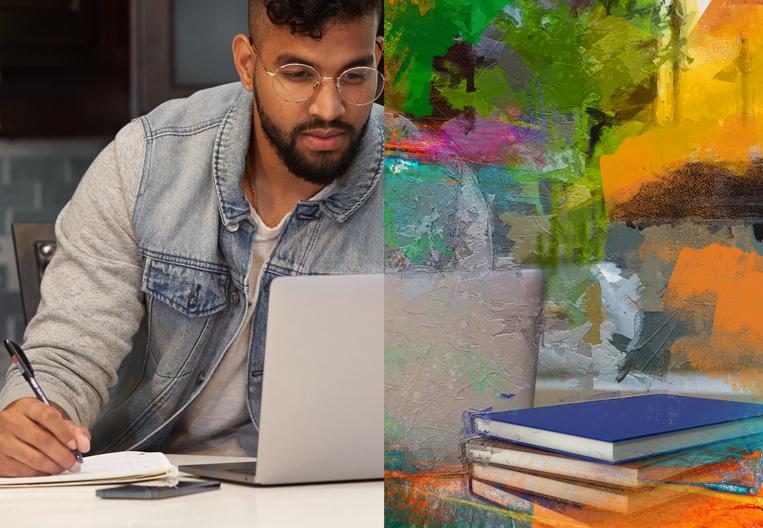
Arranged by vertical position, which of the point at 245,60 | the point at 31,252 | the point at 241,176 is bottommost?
the point at 31,252

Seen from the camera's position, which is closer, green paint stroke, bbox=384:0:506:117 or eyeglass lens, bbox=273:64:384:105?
green paint stroke, bbox=384:0:506:117

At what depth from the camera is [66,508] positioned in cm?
67

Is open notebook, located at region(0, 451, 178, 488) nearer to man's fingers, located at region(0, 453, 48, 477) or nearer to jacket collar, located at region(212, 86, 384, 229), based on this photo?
man's fingers, located at region(0, 453, 48, 477)

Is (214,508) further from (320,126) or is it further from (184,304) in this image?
(320,126)

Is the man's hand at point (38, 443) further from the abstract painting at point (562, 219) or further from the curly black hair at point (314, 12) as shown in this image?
the curly black hair at point (314, 12)

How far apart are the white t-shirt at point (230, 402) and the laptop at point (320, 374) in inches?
18.7

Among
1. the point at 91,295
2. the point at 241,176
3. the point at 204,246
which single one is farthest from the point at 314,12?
the point at 91,295

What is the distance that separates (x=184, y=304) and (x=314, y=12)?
528 millimetres

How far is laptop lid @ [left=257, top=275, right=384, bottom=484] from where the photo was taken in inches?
27.2

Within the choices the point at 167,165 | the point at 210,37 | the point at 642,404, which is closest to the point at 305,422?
the point at 642,404

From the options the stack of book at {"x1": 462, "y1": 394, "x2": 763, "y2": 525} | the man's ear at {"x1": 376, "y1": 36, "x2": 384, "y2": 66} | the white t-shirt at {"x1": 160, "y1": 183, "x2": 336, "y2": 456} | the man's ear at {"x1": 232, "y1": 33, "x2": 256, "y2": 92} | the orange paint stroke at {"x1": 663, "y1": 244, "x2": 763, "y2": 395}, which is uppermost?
the man's ear at {"x1": 232, "y1": 33, "x2": 256, "y2": 92}

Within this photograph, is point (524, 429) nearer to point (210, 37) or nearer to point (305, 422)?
point (305, 422)

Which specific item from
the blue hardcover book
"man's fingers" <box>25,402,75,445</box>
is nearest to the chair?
"man's fingers" <box>25,402,75,445</box>

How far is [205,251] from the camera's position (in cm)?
116
